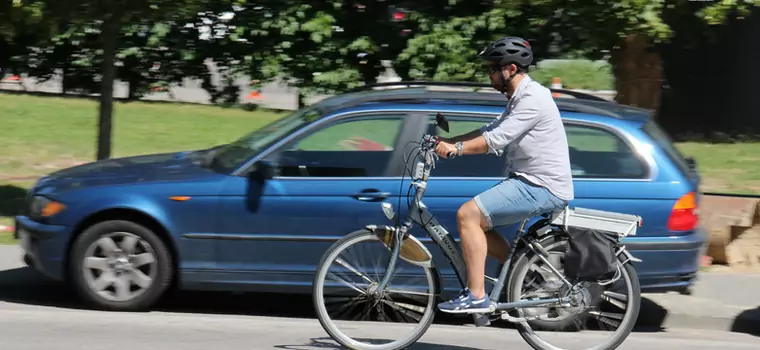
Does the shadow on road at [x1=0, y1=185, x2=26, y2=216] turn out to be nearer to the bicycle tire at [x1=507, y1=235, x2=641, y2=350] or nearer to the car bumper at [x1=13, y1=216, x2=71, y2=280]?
the car bumper at [x1=13, y1=216, x2=71, y2=280]

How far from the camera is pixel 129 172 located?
6.99 metres

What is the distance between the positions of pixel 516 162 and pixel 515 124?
28 centimetres

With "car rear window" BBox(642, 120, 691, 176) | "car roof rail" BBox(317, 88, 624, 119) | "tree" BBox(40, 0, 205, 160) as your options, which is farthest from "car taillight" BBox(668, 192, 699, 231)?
"tree" BBox(40, 0, 205, 160)

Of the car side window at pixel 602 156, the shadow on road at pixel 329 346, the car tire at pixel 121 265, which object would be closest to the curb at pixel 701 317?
the car side window at pixel 602 156

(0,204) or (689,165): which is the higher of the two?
(689,165)

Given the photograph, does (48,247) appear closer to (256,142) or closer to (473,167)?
(256,142)

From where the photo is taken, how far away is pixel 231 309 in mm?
7449

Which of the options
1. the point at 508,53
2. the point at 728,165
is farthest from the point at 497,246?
the point at 728,165

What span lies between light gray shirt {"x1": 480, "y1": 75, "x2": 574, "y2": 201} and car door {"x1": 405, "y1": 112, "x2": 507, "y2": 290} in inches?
40.2

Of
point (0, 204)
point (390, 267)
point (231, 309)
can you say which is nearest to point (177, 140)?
point (0, 204)

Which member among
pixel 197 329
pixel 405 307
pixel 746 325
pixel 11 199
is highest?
pixel 405 307

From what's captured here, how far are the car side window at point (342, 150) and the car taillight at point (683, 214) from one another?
175 cm

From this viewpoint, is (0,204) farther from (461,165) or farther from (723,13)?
(723,13)

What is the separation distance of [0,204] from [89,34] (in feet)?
12.6
